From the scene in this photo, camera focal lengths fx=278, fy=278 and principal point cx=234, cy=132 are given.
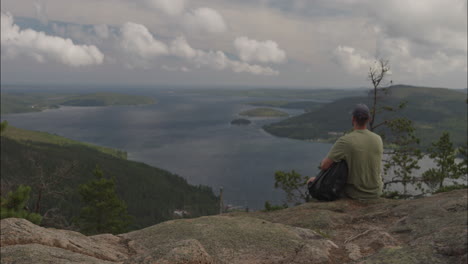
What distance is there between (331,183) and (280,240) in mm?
4015

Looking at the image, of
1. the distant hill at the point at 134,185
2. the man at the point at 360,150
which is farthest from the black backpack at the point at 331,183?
the distant hill at the point at 134,185

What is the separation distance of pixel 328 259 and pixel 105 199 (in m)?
43.6

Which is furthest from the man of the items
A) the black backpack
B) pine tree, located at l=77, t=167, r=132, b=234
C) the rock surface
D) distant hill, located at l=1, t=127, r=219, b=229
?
distant hill, located at l=1, t=127, r=219, b=229

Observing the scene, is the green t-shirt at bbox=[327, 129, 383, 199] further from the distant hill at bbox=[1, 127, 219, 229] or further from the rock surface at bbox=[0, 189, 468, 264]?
the distant hill at bbox=[1, 127, 219, 229]

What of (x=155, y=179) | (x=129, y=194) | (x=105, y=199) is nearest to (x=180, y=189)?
(x=155, y=179)

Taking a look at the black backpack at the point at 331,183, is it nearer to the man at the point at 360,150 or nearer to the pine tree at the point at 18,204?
the man at the point at 360,150

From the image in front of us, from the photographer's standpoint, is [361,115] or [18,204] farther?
[18,204]

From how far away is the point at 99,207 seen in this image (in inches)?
1665

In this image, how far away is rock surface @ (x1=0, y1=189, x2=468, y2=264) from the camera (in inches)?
188

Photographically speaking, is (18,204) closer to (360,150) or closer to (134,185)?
(360,150)

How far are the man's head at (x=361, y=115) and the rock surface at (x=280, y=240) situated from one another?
2972 mm

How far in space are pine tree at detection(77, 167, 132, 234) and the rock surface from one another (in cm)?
3839

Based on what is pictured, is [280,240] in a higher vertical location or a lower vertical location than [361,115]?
lower

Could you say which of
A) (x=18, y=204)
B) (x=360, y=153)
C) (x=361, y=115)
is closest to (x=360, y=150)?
(x=360, y=153)
